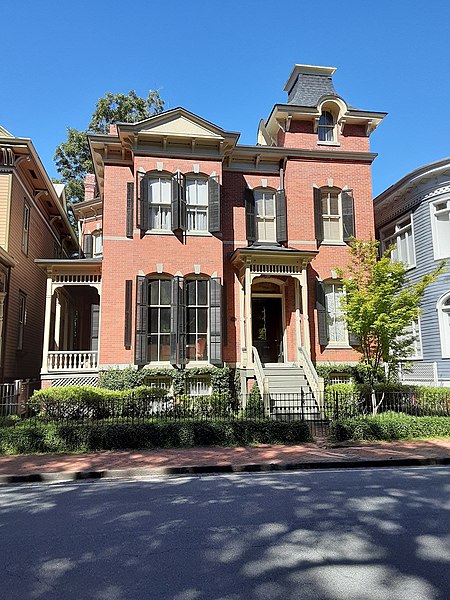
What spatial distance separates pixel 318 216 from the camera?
19156 millimetres

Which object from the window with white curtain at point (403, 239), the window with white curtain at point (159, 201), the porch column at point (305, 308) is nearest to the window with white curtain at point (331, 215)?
the porch column at point (305, 308)

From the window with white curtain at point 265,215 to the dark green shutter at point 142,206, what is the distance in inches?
179

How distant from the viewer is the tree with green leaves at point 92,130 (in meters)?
37.5

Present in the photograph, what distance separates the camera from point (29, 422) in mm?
12109

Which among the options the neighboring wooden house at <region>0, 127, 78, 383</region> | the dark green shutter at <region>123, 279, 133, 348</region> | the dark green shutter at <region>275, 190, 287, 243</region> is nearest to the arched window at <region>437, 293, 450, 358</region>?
the dark green shutter at <region>275, 190, 287, 243</region>

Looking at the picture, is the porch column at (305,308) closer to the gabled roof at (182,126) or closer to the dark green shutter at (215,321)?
the dark green shutter at (215,321)

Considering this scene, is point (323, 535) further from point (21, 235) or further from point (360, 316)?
point (21, 235)

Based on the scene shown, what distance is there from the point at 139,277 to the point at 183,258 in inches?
69.7

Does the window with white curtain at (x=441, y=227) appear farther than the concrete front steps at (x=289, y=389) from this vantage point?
Yes

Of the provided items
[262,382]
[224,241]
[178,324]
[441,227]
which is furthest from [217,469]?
[441,227]

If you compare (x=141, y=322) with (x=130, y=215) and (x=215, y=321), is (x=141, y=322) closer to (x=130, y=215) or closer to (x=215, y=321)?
(x=215, y=321)

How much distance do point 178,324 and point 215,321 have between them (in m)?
1.32

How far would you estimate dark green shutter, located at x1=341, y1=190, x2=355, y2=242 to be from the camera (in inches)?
757

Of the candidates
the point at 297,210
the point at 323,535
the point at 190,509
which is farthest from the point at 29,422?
the point at 297,210
